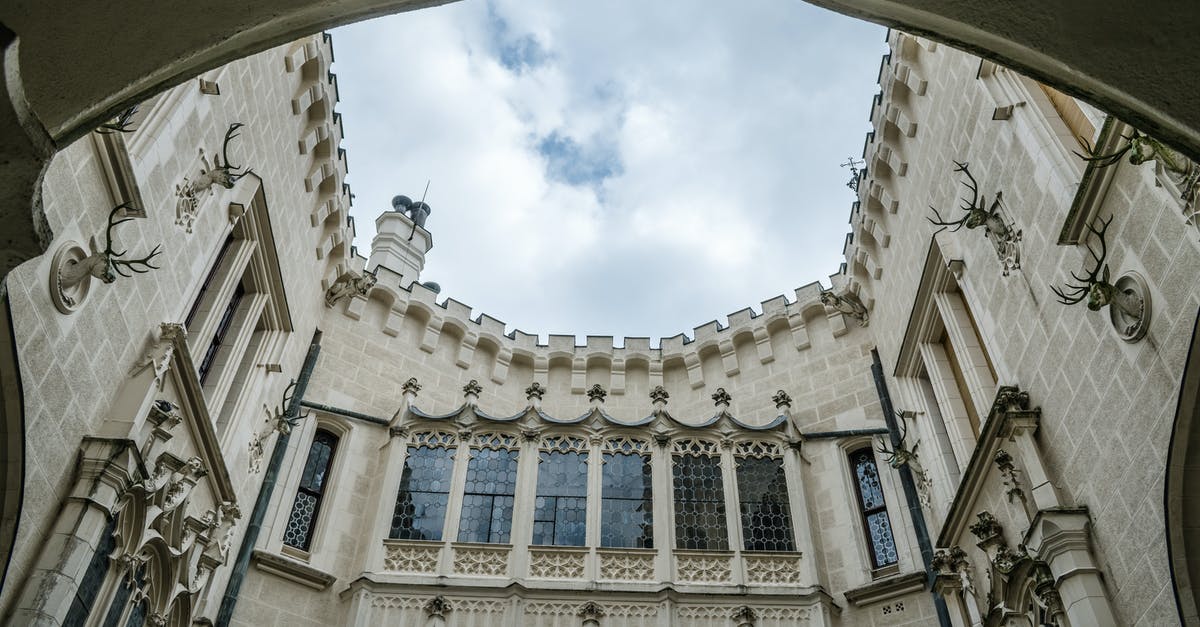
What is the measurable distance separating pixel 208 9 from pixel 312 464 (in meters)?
12.0

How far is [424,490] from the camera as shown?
14070 mm

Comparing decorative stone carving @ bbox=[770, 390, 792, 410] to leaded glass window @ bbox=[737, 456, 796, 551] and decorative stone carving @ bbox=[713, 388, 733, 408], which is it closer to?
decorative stone carving @ bbox=[713, 388, 733, 408]

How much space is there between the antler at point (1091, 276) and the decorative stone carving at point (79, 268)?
28.0ft

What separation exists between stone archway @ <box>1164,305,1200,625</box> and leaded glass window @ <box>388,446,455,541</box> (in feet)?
32.2

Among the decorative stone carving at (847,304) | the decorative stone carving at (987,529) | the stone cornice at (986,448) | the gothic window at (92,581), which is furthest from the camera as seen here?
the decorative stone carving at (847,304)

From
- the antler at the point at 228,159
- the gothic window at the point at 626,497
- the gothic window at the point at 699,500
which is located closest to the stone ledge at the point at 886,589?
the gothic window at the point at 699,500

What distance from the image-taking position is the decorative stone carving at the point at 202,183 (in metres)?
9.59

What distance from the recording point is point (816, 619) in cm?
1256

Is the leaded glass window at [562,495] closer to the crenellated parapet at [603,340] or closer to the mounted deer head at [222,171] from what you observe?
the crenellated parapet at [603,340]

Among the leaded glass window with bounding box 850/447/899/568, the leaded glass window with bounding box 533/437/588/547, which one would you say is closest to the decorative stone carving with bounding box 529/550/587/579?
the leaded glass window with bounding box 533/437/588/547

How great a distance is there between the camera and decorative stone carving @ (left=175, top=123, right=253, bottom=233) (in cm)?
959

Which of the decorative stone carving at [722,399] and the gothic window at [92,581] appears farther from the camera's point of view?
the decorative stone carving at [722,399]

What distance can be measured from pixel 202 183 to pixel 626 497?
8011 mm

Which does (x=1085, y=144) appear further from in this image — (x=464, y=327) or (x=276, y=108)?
(x=464, y=327)
